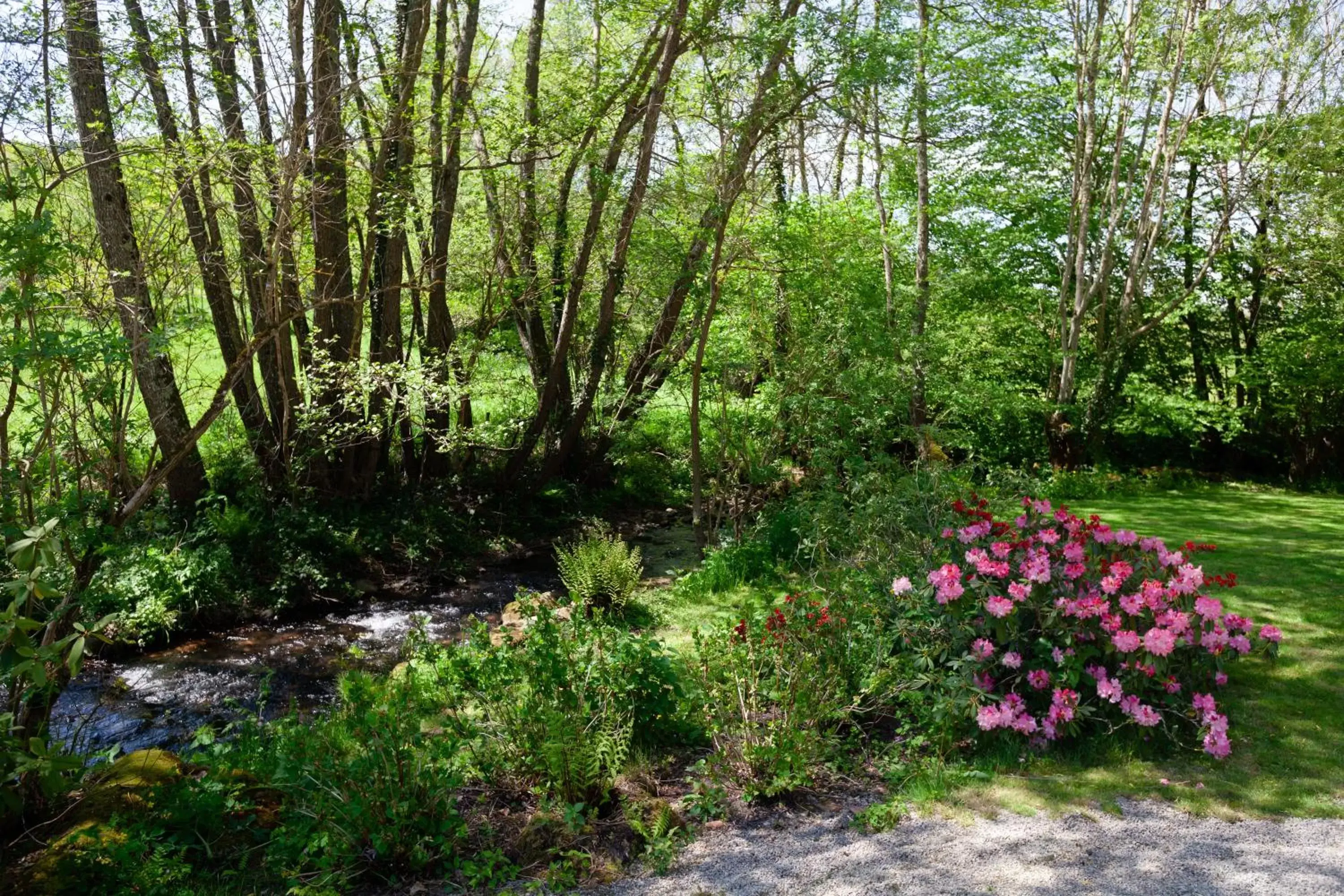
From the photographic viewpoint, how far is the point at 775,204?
11.3 meters

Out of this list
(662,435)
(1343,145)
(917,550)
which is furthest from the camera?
(662,435)

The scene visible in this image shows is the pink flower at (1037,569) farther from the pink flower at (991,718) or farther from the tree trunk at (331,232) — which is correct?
the tree trunk at (331,232)

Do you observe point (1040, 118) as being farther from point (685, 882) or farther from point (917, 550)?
Result: point (685, 882)

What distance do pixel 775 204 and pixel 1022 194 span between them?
12.9ft

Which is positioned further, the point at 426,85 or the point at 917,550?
the point at 426,85

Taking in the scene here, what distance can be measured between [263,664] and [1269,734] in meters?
6.05

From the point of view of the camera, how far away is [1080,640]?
3855 mm

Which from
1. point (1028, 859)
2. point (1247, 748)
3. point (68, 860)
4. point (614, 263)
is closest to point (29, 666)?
point (68, 860)

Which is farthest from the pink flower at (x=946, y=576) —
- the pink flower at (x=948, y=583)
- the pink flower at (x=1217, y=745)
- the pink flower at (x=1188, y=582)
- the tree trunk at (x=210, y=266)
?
the tree trunk at (x=210, y=266)

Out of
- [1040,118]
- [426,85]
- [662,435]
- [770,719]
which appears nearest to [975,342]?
[1040,118]

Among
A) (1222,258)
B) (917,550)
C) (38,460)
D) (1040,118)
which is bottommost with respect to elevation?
(917,550)

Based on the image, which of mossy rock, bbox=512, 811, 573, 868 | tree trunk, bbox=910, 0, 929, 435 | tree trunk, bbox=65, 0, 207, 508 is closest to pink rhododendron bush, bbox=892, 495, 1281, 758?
mossy rock, bbox=512, 811, 573, 868

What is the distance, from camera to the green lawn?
3.42 metres

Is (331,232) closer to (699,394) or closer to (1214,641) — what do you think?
(699,394)
